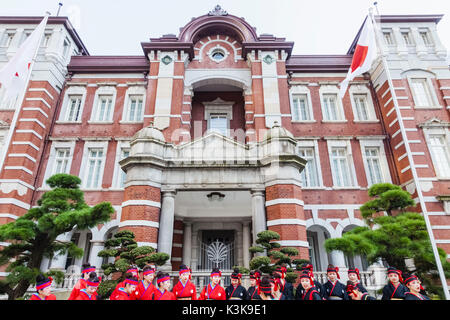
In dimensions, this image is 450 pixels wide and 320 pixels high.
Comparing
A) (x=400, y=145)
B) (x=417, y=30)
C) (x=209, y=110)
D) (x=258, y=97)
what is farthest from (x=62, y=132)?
(x=417, y=30)

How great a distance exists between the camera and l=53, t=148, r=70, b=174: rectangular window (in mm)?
14352

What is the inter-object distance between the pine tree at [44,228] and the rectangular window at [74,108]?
8.52 meters

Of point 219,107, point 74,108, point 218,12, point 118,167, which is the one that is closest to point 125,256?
point 118,167

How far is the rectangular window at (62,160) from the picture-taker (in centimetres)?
1435

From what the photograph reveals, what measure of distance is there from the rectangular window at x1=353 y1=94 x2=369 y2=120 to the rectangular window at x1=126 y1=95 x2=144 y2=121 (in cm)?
1300

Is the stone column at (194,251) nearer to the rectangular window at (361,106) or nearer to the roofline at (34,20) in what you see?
the rectangular window at (361,106)

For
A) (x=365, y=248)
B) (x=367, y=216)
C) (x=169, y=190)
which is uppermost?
(x=169, y=190)

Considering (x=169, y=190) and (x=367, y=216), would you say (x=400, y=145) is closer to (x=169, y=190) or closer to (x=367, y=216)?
(x=367, y=216)

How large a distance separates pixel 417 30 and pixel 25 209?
947 inches

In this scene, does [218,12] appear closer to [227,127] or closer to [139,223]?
[227,127]

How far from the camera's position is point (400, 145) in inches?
540

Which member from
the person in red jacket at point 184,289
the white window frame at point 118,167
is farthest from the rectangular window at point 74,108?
the person in red jacket at point 184,289

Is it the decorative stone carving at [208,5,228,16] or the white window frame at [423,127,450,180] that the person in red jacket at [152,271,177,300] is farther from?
the decorative stone carving at [208,5,228,16]

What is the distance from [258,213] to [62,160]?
1172cm
